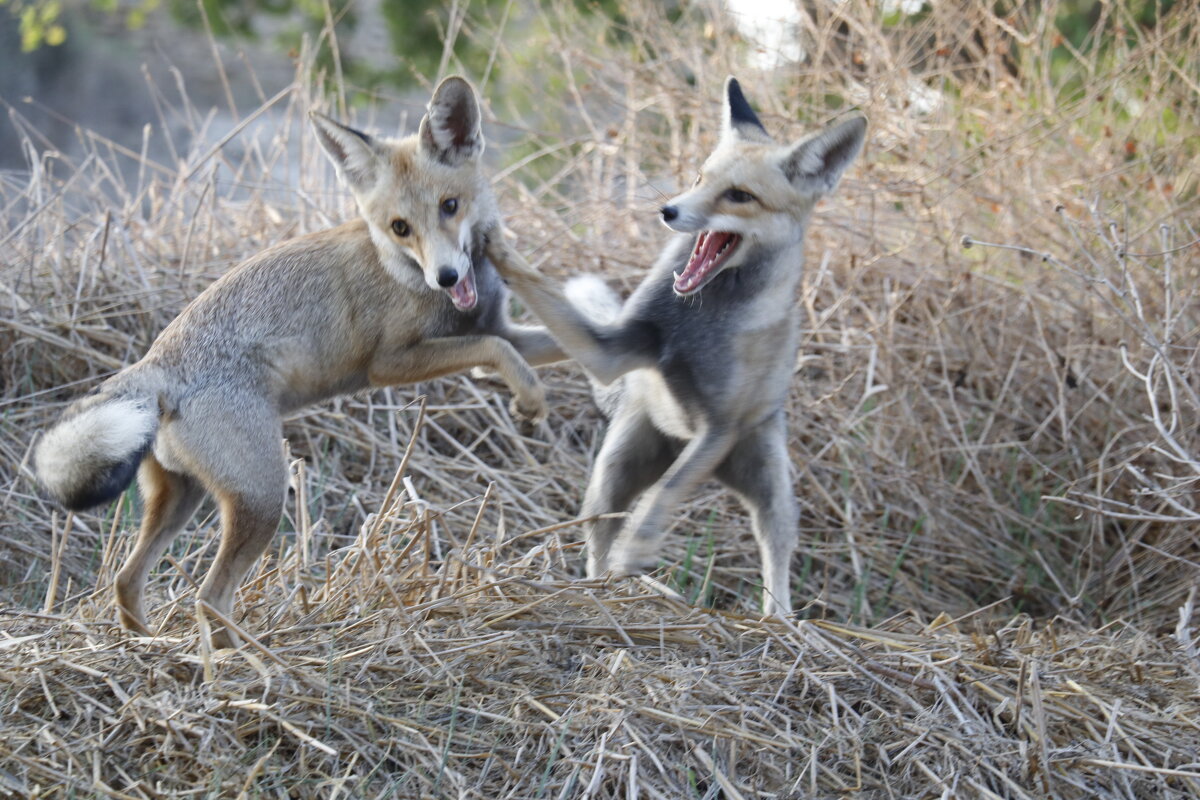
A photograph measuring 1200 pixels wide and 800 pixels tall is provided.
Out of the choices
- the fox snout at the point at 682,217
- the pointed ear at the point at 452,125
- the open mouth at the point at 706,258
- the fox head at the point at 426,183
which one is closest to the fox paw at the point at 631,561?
the open mouth at the point at 706,258

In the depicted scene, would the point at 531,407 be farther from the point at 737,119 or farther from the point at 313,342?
the point at 737,119

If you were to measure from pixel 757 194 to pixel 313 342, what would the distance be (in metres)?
1.63

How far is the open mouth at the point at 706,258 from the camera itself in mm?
4129

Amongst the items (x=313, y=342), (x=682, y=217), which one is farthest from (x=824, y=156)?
(x=313, y=342)

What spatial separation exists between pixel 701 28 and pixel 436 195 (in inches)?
208

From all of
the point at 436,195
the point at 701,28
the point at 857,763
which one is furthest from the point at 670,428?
the point at 701,28

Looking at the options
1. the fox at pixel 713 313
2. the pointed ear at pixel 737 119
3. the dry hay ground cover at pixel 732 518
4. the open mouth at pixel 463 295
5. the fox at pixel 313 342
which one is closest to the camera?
the dry hay ground cover at pixel 732 518

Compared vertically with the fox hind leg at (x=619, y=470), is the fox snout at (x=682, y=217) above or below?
above

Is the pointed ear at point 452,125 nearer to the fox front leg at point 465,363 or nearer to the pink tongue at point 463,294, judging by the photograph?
the pink tongue at point 463,294

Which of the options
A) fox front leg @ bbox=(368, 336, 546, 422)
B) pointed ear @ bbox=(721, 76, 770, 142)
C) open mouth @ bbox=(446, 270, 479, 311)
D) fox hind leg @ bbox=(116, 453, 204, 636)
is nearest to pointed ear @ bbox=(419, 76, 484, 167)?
open mouth @ bbox=(446, 270, 479, 311)

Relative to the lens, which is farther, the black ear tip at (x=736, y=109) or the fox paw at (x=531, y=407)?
the black ear tip at (x=736, y=109)

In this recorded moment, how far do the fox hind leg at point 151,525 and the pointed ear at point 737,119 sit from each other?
7.73ft

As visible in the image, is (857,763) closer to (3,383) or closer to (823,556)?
(823,556)

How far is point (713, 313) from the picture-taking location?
432 centimetres
